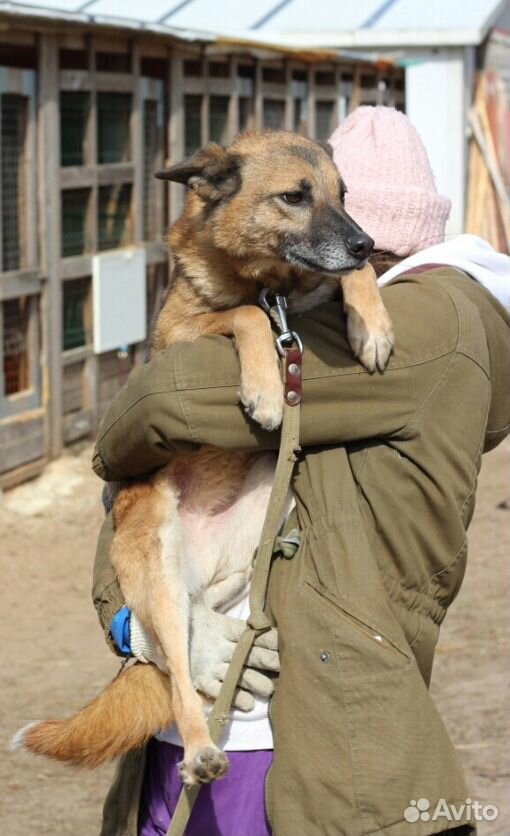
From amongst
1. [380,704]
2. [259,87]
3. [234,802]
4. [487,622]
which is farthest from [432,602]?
[259,87]

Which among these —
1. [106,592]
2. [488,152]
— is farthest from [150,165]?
[106,592]

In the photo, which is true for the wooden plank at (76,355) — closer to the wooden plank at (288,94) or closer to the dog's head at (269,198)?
the wooden plank at (288,94)

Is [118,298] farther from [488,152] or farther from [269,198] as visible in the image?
[269,198]

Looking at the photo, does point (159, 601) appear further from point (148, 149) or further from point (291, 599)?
point (148, 149)

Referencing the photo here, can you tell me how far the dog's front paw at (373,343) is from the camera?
2.05 meters

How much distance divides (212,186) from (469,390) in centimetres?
92

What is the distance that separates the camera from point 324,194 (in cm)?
259

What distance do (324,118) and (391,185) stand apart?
27.0ft

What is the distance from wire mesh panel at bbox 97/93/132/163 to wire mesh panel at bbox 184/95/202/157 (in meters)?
0.74

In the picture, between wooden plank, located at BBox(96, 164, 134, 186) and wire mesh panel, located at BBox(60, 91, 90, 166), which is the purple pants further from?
wooden plank, located at BBox(96, 164, 134, 186)

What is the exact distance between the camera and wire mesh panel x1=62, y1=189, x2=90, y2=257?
281 inches

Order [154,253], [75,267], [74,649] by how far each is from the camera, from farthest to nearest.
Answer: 1. [154,253]
2. [75,267]
3. [74,649]

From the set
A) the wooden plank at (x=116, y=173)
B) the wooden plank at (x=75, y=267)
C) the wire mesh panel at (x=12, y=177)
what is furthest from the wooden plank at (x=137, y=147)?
the wire mesh panel at (x=12, y=177)

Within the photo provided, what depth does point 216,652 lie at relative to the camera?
2.29 metres
